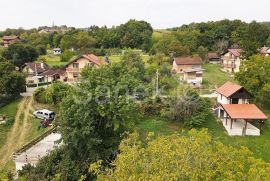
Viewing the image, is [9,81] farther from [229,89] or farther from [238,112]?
[238,112]

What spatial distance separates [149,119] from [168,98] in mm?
2751

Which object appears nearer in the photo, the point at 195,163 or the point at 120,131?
the point at 195,163

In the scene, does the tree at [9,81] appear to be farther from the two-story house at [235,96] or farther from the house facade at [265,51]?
the house facade at [265,51]

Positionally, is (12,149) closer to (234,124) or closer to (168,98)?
(168,98)

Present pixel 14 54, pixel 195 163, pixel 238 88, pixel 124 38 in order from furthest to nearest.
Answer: pixel 124 38 < pixel 14 54 < pixel 238 88 < pixel 195 163

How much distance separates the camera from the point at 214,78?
42594 mm

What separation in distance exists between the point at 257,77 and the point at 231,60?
20255 millimetres

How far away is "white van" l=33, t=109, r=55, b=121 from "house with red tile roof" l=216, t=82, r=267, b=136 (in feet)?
52.1

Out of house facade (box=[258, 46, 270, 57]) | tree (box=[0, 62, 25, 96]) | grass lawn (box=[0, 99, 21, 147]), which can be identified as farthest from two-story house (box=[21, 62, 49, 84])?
house facade (box=[258, 46, 270, 57])

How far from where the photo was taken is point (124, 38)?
248 feet

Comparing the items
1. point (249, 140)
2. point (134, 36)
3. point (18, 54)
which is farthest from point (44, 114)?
point (134, 36)

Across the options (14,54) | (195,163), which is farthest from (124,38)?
(195,163)

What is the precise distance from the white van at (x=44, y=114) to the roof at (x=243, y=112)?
53.2 feet

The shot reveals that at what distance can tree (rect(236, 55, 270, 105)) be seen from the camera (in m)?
28.5
